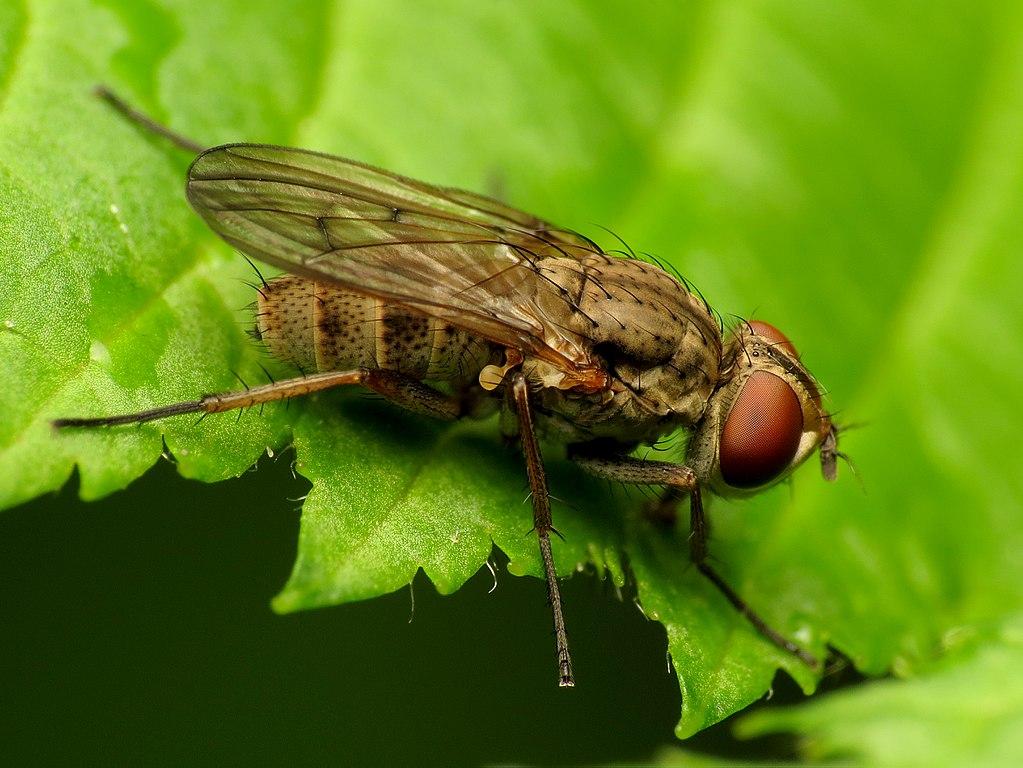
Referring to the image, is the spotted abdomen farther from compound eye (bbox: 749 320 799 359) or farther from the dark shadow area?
compound eye (bbox: 749 320 799 359)

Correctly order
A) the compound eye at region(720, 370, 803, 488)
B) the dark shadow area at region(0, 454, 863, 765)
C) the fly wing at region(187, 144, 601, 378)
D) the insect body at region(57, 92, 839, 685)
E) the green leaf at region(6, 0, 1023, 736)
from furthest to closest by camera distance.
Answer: the dark shadow area at region(0, 454, 863, 765), the compound eye at region(720, 370, 803, 488), the insect body at region(57, 92, 839, 685), the fly wing at region(187, 144, 601, 378), the green leaf at region(6, 0, 1023, 736)

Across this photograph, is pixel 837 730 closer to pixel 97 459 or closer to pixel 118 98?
pixel 97 459

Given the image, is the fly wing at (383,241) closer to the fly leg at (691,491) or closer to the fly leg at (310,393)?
the fly leg at (310,393)

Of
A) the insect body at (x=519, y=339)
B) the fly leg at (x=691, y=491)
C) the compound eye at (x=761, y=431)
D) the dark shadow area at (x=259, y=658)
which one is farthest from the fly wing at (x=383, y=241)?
the dark shadow area at (x=259, y=658)

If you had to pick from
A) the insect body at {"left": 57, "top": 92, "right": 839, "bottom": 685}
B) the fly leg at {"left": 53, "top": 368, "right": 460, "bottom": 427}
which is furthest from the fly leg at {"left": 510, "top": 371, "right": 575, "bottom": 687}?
the fly leg at {"left": 53, "top": 368, "right": 460, "bottom": 427}

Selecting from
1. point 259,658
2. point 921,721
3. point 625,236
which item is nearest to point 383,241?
point 625,236

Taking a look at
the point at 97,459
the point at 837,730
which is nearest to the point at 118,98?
the point at 97,459

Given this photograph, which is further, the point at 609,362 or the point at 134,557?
the point at 134,557
